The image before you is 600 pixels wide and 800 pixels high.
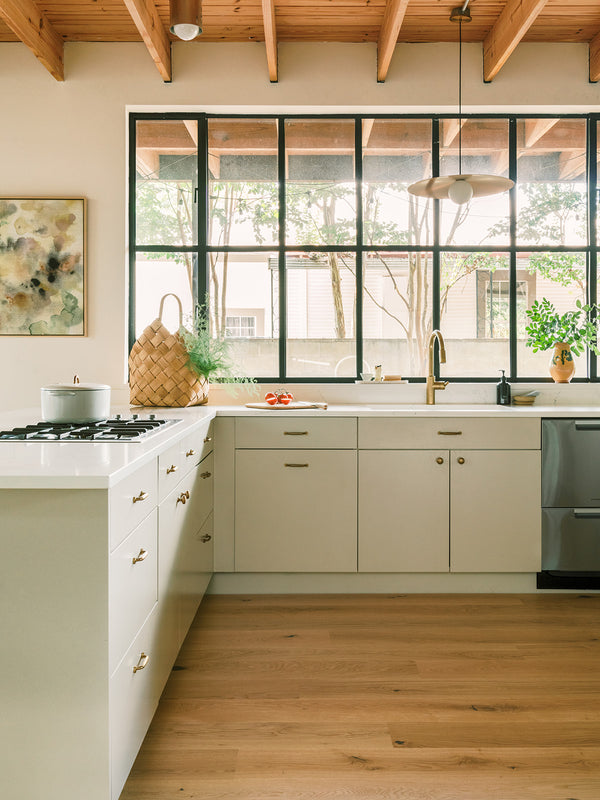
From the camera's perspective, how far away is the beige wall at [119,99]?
3504mm

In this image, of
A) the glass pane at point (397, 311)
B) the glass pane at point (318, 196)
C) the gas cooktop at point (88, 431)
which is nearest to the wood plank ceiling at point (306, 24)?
the glass pane at point (318, 196)

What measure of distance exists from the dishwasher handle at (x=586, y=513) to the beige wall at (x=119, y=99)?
7.52ft

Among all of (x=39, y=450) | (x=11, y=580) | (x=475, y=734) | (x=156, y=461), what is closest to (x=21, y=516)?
(x=11, y=580)

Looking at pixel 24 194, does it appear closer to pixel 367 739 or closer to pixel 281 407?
pixel 281 407

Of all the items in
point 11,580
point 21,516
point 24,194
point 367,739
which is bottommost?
point 367,739

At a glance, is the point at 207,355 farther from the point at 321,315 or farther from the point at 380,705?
the point at 380,705

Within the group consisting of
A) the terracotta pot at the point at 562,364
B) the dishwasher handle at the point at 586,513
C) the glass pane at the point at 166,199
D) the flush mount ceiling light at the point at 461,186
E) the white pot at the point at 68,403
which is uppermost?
the glass pane at the point at 166,199

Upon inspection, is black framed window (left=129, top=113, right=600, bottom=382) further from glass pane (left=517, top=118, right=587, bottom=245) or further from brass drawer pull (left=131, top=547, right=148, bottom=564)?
brass drawer pull (left=131, top=547, right=148, bottom=564)

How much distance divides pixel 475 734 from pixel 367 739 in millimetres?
324

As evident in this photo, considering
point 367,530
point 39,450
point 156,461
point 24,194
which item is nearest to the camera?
point 39,450

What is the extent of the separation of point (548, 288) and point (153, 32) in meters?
2.59

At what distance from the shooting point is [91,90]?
352cm

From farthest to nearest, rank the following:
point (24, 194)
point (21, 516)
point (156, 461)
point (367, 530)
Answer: point (24, 194), point (367, 530), point (156, 461), point (21, 516)

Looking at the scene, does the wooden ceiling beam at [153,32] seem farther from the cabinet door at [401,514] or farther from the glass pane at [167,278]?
the cabinet door at [401,514]
